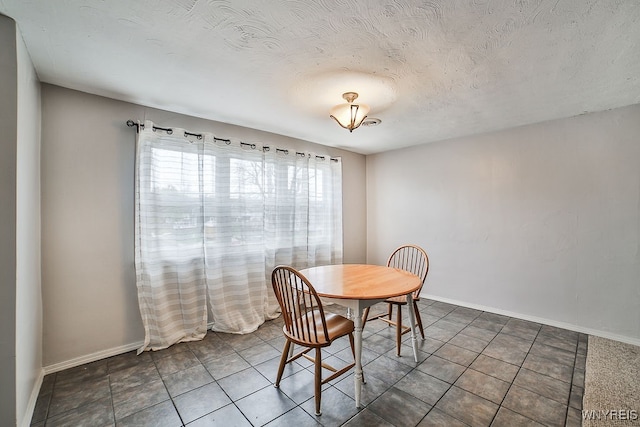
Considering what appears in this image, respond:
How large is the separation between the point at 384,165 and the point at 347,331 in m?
3.25

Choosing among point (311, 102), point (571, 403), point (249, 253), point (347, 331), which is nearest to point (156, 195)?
point (249, 253)

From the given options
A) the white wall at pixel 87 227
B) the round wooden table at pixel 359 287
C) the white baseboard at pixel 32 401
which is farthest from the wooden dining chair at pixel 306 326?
the white wall at pixel 87 227

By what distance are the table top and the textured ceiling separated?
1596 mm

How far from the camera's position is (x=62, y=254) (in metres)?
2.24

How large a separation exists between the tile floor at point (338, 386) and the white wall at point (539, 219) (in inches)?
19.8

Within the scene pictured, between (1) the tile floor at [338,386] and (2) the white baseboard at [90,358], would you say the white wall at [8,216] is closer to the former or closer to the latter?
(1) the tile floor at [338,386]

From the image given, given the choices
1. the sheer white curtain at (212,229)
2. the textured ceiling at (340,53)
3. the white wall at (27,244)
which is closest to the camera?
the textured ceiling at (340,53)

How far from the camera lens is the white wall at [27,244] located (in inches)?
60.8

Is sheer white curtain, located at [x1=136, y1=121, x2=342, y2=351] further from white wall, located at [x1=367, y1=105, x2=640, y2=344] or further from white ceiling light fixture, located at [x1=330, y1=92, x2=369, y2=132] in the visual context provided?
white wall, located at [x1=367, y1=105, x2=640, y2=344]

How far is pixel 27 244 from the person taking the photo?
5.67ft

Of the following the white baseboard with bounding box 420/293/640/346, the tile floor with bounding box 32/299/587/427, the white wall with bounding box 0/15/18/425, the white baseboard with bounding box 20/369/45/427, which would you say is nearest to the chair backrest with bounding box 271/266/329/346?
the tile floor with bounding box 32/299/587/427

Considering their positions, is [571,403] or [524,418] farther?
[571,403]

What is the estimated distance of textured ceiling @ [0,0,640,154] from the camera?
4.64ft

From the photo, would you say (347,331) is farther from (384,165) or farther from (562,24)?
(384,165)
